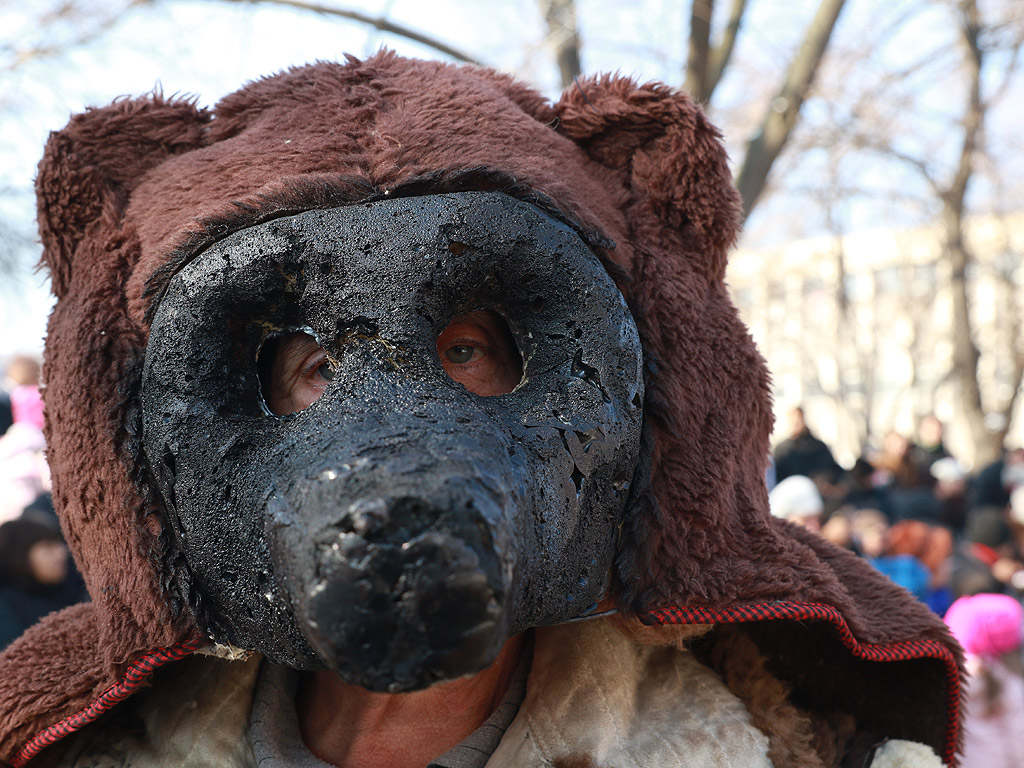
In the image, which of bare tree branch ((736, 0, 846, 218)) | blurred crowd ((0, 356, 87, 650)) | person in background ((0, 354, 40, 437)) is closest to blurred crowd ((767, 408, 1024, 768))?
bare tree branch ((736, 0, 846, 218))

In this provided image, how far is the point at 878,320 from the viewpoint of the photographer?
28703mm

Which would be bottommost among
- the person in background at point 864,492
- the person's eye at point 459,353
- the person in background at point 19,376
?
the person's eye at point 459,353

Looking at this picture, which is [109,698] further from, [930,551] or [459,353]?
[930,551]

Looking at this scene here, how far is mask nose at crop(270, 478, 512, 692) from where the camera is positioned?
984 millimetres

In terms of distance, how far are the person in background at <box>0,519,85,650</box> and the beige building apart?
42.7 ft

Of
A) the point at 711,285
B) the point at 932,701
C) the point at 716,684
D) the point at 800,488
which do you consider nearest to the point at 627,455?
the point at 711,285

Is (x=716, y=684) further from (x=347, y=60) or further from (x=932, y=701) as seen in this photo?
(x=347, y=60)

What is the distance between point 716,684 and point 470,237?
0.91 m

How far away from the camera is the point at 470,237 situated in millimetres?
1258

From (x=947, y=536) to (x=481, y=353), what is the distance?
13.2 feet

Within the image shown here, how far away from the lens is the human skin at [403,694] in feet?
4.53

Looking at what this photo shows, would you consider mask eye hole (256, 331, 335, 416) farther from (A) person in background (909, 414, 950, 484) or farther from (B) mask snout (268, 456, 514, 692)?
(A) person in background (909, 414, 950, 484)

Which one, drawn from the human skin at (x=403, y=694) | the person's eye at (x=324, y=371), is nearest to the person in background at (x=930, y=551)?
the human skin at (x=403, y=694)

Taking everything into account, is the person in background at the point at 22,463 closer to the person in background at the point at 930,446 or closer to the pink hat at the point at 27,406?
the pink hat at the point at 27,406
